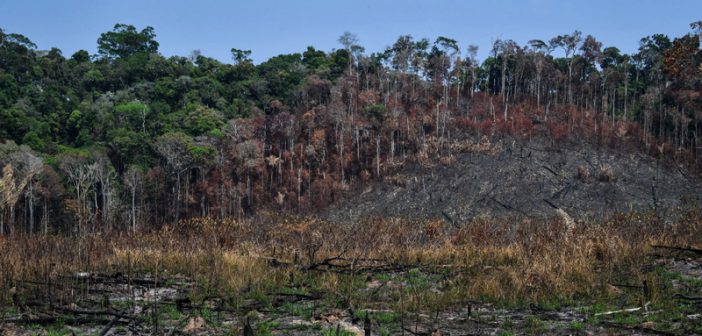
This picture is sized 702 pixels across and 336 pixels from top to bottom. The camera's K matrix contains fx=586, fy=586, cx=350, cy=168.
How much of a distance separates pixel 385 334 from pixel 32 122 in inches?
2287

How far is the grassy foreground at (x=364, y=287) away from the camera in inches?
303

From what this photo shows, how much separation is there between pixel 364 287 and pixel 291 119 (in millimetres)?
48198

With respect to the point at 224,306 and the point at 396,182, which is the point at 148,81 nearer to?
the point at 396,182

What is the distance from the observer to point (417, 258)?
45.2 ft

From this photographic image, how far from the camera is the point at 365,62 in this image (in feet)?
242

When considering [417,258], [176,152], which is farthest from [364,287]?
[176,152]

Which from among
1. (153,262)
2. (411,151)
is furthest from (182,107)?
(153,262)

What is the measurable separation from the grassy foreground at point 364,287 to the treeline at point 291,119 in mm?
29150

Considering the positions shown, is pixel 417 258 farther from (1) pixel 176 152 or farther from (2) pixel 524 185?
(1) pixel 176 152

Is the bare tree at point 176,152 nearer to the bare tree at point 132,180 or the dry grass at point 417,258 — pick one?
the bare tree at point 132,180

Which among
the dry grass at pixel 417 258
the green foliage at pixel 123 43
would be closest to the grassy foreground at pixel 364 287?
the dry grass at pixel 417 258

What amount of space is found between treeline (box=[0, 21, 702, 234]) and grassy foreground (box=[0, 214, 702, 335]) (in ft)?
95.6

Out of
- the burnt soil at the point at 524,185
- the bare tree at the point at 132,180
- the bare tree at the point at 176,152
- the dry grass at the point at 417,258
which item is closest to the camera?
the dry grass at the point at 417,258

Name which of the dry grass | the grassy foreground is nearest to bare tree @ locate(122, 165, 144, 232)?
the dry grass
